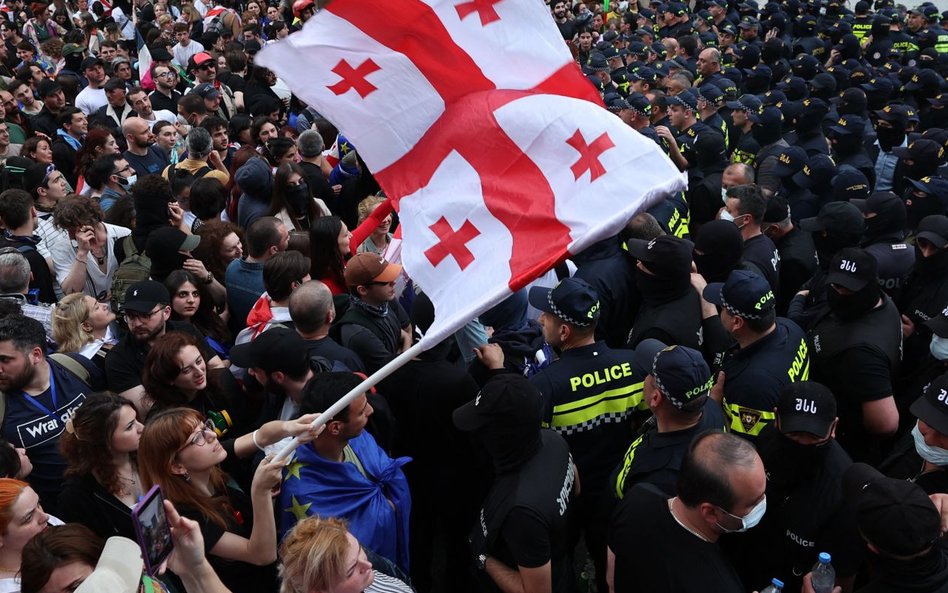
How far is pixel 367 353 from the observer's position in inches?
187

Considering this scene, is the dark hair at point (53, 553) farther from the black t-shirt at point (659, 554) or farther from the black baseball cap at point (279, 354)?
the black t-shirt at point (659, 554)

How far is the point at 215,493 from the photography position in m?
3.67

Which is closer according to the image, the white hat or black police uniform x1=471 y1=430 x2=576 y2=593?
the white hat

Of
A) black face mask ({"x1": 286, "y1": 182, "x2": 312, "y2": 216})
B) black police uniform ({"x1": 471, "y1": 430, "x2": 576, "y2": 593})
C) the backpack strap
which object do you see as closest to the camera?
black police uniform ({"x1": 471, "y1": 430, "x2": 576, "y2": 593})

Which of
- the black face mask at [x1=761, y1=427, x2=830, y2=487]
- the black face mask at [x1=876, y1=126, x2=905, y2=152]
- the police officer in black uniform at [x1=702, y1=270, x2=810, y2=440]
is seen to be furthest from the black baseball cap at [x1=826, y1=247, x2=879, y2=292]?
the black face mask at [x1=876, y1=126, x2=905, y2=152]

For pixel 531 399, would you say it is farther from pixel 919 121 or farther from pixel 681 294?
pixel 919 121

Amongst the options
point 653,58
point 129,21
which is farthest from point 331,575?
point 129,21

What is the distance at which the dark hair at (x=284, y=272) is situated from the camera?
199 inches

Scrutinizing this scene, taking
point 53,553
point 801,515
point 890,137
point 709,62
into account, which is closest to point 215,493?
point 53,553

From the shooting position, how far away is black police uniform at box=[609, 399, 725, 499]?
3.57 meters

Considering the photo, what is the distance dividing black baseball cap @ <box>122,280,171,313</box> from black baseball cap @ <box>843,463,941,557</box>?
372 cm

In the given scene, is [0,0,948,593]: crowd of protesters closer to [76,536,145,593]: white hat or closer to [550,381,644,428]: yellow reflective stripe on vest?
[550,381,644,428]: yellow reflective stripe on vest

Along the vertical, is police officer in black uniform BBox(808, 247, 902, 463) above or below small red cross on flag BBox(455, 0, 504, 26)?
below

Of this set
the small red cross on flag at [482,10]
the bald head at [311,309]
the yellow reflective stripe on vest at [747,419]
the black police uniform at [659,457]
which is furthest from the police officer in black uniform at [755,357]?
the bald head at [311,309]
